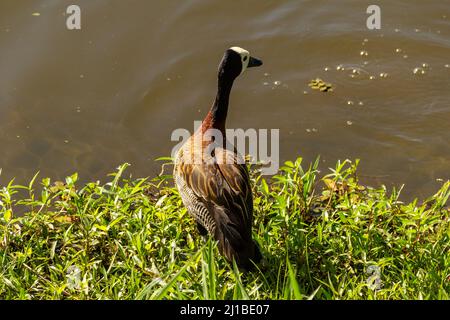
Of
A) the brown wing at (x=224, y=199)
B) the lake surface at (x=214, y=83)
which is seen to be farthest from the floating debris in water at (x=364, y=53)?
the brown wing at (x=224, y=199)

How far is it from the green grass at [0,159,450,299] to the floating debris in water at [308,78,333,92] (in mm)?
1985

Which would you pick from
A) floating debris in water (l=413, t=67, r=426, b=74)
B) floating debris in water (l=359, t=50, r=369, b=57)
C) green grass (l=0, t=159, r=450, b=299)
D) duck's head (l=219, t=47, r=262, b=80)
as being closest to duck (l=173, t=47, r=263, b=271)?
duck's head (l=219, t=47, r=262, b=80)

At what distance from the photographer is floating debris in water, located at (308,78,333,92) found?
715cm

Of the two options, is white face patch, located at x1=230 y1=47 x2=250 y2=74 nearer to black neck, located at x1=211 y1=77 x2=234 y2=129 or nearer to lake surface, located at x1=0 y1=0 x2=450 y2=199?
black neck, located at x1=211 y1=77 x2=234 y2=129

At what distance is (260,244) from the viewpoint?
4.85m

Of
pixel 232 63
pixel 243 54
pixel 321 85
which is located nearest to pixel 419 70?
pixel 321 85

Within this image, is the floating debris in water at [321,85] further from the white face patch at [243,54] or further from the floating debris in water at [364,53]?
the white face patch at [243,54]

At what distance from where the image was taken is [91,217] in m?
4.99

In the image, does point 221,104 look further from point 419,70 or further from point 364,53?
point 419,70

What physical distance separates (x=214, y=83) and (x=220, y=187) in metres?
2.76

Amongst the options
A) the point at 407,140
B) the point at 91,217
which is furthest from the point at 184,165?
the point at 407,140

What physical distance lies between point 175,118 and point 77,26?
6.28 ft
